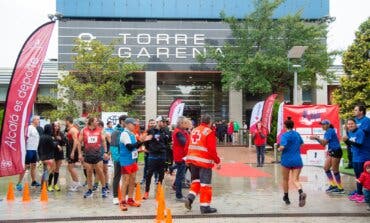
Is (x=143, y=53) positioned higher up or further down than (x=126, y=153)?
higher up

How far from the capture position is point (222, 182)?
14695mm

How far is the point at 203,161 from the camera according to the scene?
9609 mm

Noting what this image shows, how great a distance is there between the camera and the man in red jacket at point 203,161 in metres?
9.49

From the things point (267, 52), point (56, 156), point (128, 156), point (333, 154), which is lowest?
point (56, 156)

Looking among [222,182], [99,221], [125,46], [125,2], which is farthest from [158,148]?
[125,2]

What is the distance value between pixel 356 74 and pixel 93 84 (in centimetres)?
1718

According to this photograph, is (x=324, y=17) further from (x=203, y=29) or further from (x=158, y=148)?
(x=158, y=148)

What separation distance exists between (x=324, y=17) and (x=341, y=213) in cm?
4065

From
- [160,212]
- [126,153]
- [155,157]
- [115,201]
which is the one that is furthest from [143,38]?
[160,212]

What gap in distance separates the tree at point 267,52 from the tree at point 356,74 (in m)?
2.46

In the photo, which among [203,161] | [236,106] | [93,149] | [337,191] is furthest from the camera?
[236,106]

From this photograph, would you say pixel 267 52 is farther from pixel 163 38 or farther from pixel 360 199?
pixel 360 199

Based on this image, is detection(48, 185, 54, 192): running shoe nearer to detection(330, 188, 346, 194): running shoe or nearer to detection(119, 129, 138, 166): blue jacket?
detection(119, 129, 138, 166): blue jacket

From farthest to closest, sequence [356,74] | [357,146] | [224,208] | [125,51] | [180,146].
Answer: [125,51] → [356,74] → [180,146] → [357,146] → [224,208]
